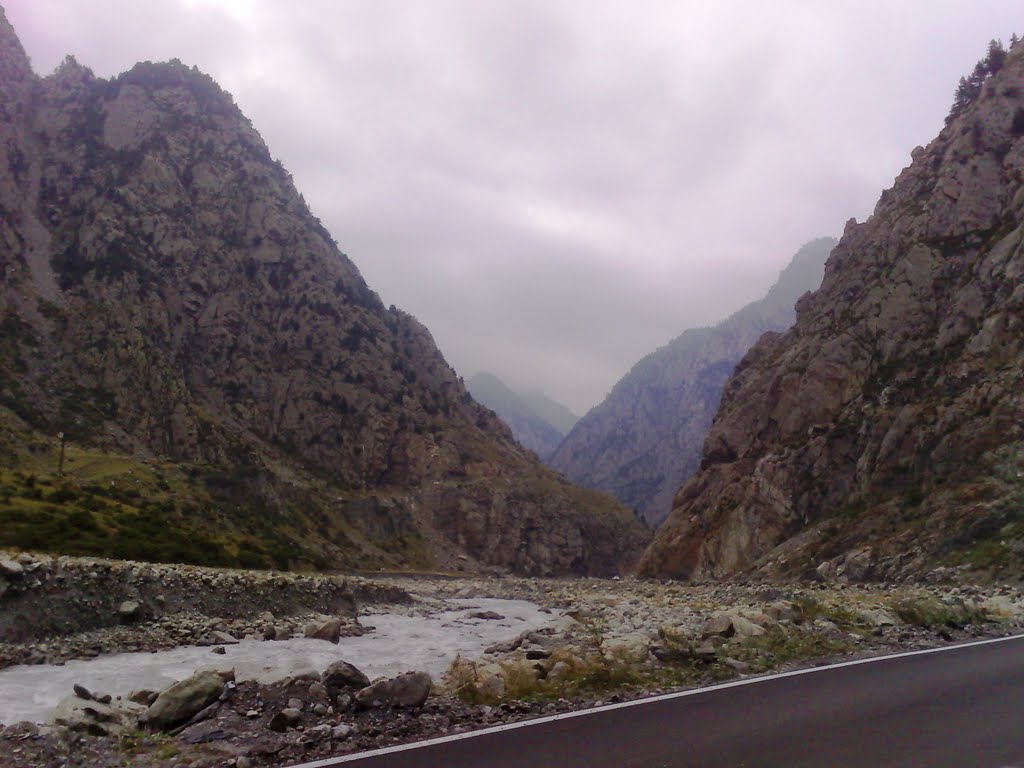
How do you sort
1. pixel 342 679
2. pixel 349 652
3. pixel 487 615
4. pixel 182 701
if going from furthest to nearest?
pixel 487 615 < pixel 349 652 < pixel 342 679 < pixel 182 701

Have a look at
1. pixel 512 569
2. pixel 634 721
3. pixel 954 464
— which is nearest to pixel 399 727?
pixel 634 721

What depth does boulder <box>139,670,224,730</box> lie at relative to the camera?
10.4 m

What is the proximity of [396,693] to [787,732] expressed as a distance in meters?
5.82

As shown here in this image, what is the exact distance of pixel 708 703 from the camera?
35.1 ft

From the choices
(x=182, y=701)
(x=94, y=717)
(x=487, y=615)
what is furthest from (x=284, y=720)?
(x=487, y=615)

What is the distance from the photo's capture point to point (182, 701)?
35.4 feet

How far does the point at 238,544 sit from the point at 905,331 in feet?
193

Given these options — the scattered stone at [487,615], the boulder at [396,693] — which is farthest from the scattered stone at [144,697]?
the scattered stone at [487,615]

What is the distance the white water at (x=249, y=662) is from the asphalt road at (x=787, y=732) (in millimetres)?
5513

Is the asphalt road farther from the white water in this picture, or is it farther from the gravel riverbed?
the white water

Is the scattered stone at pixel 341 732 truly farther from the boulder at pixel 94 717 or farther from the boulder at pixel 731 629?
the boulder at pixel 731 629

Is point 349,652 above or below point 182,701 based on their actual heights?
below

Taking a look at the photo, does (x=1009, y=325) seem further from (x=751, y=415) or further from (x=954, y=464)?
(x=751, y=415)

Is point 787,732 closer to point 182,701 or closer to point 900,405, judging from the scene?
point 182,701
